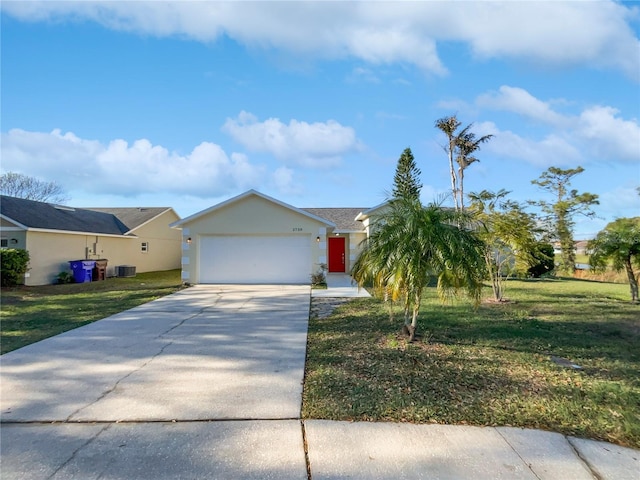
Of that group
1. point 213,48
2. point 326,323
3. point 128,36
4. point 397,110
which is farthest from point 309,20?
point 326,323

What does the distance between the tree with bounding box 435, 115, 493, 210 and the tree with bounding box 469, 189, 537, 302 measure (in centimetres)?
1327

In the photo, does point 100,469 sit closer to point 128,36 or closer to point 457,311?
point 457,311

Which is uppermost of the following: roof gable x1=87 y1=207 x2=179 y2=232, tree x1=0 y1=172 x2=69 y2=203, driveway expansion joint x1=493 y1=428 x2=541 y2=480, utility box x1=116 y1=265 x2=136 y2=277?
tree x1=0 y1=172 x2=69 y2=203

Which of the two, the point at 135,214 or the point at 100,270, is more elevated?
the point at 135,214

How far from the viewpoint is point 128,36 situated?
28.2 ft

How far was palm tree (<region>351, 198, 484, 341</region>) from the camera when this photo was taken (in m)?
5.07

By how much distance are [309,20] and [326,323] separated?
7180 millimetres

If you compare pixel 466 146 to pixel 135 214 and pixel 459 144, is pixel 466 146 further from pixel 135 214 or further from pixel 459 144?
pixel 135 214

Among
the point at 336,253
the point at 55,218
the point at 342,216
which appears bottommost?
the point at 336,253

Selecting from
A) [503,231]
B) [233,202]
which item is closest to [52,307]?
[233,202]

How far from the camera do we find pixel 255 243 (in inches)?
587

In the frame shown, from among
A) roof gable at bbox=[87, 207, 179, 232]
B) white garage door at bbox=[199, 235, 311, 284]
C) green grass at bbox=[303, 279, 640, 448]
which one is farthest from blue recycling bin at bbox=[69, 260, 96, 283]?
green grass at bbox=[303, 279, 640, 448]

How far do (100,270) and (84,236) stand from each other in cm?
201

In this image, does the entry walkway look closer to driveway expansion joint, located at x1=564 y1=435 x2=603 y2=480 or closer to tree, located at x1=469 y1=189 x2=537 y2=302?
tree, located at x1=469 y1=189 x2=537 y2=302
